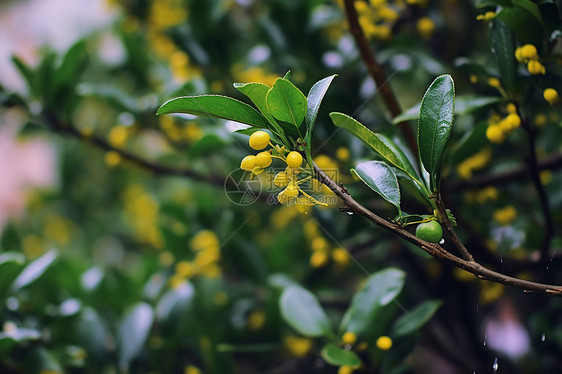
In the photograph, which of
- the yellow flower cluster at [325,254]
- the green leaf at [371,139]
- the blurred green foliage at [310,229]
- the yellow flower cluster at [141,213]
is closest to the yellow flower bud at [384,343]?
the blurred green foliage at [310,229]

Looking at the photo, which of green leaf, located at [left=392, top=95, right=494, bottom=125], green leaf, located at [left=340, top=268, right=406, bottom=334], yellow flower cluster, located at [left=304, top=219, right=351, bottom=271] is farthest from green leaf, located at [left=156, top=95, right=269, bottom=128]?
yellow flower cluster, located at [left=304, top=219, right=351, bottom=271]

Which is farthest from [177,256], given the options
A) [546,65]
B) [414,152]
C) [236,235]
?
[546,65]

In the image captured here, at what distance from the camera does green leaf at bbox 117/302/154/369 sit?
0.87m

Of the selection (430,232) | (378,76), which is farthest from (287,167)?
(378,76)

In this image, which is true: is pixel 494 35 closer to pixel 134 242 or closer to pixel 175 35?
pixel 175 35

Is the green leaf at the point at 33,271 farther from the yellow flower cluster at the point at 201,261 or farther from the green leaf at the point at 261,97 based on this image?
the green leaf at the point at 261,97

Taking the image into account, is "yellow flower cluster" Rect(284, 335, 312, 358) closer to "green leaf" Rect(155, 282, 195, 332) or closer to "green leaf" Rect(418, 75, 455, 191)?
"green leaf" Rect(155, 282, 195, 332)

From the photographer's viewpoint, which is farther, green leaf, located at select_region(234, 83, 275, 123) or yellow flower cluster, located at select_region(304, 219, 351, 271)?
yellow flower cluster, located at select_region(304, 219, 351, 271)

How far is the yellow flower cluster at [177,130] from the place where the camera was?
109cm

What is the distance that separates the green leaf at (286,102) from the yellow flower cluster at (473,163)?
42 centimetres

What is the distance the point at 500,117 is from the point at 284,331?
623 millimetres

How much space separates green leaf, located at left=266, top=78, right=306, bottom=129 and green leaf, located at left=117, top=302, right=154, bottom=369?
58 cm

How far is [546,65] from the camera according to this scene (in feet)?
2.15

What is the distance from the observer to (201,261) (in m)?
1.07
